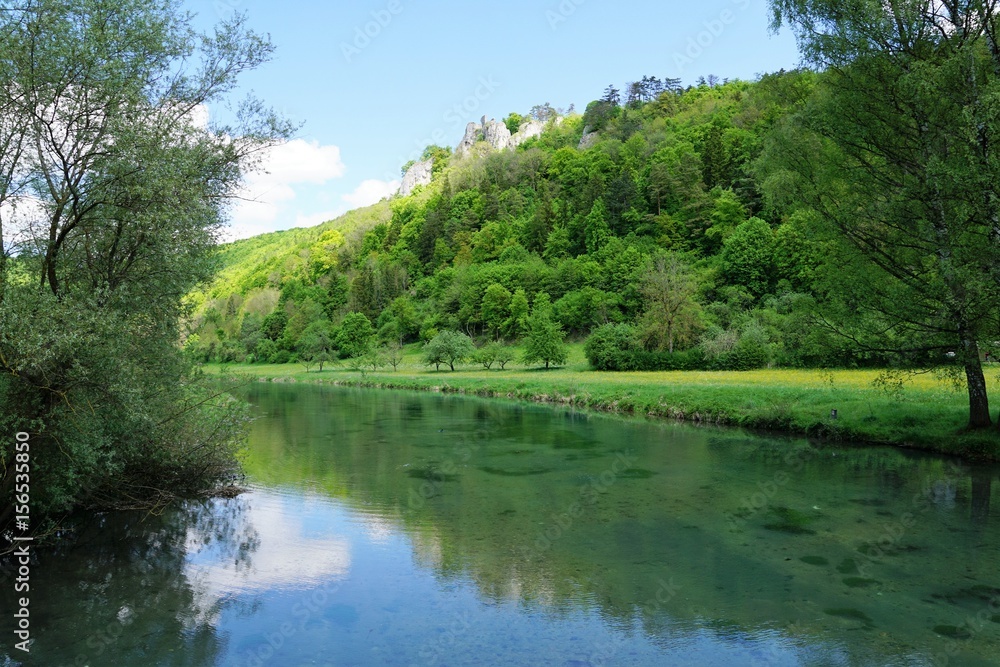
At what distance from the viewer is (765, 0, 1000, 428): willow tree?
1450cm

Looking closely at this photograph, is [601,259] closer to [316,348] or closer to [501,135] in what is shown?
[316,348]

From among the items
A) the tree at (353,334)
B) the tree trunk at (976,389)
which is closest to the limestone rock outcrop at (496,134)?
the tree at (353,334)

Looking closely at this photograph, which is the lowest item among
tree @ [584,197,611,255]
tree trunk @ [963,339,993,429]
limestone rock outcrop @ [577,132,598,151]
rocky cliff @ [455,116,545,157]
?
tree trunk @ [963,339,993,429]

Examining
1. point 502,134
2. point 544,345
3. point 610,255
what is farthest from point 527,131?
point 544,345

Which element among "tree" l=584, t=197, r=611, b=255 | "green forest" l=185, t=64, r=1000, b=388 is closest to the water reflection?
"green forest" l=185, t=64, r=1000, b=388

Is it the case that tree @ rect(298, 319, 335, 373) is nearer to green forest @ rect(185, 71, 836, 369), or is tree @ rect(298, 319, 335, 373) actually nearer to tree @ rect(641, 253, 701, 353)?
green forest @ rect(185, 71, 836, 369)

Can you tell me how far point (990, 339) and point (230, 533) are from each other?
60.3ft

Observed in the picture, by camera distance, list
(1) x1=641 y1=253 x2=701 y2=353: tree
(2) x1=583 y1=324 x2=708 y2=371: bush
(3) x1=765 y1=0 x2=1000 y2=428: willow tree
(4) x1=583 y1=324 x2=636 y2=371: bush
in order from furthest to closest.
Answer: (1) x1=641 y1=253 x2=701 y2=353: tree, (4) x1=583 y1=324 x2=636 y2=371: bush, (2) x1=583 y1=324 x2=708 y2=371: bush, (3) x1=765 y1=0 x2=1000 y2=428: willow tree

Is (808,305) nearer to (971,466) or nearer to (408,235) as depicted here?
(971,466)

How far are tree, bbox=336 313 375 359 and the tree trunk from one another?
3046 inches

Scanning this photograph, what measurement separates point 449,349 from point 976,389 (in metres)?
46.1

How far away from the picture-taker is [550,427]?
26219 mm

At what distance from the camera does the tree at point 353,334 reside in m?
89.6

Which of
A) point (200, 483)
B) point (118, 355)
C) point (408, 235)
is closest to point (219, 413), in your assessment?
point (200, 483)
